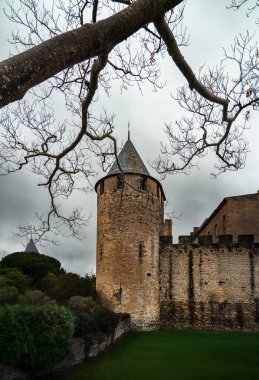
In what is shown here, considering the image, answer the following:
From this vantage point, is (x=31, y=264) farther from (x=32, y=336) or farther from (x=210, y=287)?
(x=32, y=336)

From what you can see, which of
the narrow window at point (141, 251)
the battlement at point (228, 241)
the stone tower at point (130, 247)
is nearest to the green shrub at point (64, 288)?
the stone tower at point (130, 247)

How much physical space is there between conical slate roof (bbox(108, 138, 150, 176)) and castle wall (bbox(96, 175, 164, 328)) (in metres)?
0.59

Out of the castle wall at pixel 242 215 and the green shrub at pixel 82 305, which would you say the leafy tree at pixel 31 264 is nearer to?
the green shrub at pixel 82 305

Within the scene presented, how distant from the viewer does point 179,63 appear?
18.7ft

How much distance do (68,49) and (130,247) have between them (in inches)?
770

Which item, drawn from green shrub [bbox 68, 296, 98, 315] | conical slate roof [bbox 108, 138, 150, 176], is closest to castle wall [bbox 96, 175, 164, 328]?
conical slate roof [bbox 108, 138, 150, 176]

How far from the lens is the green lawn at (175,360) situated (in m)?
12.9

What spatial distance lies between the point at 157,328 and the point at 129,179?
27.5 feet

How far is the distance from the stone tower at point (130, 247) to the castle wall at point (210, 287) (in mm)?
925

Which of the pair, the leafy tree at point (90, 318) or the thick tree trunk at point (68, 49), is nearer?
the thick tree trunk at point (68, 49)

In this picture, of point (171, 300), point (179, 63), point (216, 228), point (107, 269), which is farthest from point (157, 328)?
point (179, 63)

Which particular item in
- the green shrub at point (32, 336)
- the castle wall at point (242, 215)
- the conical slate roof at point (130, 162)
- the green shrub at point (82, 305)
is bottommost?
the green shrub at point (32, 336)

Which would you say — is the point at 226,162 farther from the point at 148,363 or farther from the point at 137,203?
the point at 137,203

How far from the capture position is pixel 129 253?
2255cm
